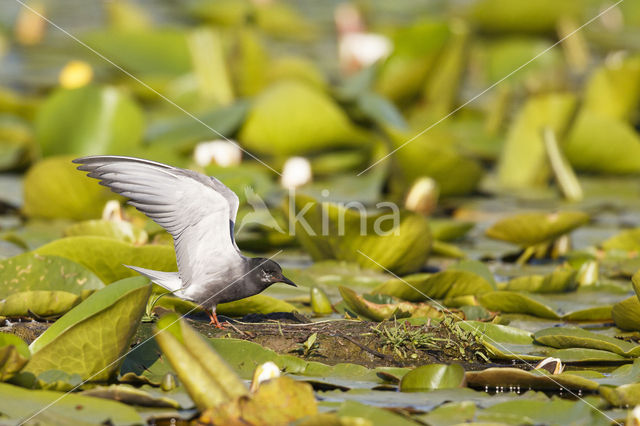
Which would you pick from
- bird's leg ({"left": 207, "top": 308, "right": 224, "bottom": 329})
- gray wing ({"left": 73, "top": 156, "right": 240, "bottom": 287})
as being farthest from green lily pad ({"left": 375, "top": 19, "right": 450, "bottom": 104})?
gray wing ({"left": 73, "top": 156, "right": 240, "bottom": 287})

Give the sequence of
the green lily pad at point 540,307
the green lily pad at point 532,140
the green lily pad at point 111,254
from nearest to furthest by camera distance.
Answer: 1. the green lily pad at point 111,254
2. the green lily pad at point 540,307
3. the green lily pad at point 532,140

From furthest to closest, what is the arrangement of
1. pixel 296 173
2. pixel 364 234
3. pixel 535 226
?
pixel 296 173 → pixel 535 226 → pixel 364 234

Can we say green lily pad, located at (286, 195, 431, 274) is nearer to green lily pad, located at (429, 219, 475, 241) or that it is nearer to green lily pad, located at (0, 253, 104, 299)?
green lily pad, located at (429, 219, 475, 241)

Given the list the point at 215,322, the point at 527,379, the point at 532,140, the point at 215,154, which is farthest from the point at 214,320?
the point at 532,140

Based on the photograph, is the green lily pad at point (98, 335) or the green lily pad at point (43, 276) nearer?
the green lily pad at point (98, 335)

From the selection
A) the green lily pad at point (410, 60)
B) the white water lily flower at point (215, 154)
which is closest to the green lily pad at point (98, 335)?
the white water lily flower at point (215, 154)

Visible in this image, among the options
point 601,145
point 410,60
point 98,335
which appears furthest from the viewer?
point 410,60

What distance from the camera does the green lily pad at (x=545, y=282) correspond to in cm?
455

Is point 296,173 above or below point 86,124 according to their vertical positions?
below

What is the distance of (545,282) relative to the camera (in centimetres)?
457

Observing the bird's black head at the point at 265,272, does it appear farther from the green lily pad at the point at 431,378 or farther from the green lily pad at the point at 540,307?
the green lily pad at the point at 540,307

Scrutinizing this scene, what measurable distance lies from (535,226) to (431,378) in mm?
2233

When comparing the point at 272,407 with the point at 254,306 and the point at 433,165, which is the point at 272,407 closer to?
the point at 254,306

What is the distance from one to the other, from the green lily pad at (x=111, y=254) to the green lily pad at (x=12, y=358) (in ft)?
3.39
